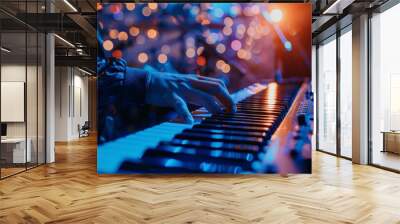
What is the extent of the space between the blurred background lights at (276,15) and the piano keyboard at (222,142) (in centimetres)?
114

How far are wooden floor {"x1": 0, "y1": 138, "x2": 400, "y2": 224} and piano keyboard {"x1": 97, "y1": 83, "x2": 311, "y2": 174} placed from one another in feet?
0.78

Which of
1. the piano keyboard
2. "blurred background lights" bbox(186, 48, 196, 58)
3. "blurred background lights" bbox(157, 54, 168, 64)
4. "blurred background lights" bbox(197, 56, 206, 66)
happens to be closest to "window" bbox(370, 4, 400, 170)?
the piano keyboard

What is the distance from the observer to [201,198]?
4766 millimetres

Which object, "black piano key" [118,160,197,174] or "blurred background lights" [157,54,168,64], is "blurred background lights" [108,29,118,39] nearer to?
"blurred background lights" [157,54,168,64]

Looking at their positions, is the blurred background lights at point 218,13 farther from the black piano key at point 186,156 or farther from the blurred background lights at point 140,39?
the black piano key at point 186,156

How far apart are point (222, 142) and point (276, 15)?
2434 millimetres

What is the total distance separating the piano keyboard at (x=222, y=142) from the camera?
6.31 meters

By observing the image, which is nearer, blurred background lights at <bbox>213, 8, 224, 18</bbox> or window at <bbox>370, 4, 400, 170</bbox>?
blurred background lights at <bbox>213, 8, 224, 18</bbox>

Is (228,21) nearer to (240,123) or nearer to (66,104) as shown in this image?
(240,123)

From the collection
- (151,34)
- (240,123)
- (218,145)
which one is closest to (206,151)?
(218,145)

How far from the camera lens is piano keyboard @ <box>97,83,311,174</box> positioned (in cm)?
631

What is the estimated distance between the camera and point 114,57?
6367 millimetres

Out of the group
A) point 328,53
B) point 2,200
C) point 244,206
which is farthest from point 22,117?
point 328,53

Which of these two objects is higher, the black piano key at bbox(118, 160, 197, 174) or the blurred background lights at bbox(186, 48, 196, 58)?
the blurred background lights at bbox(186, 48, 196, 58)
